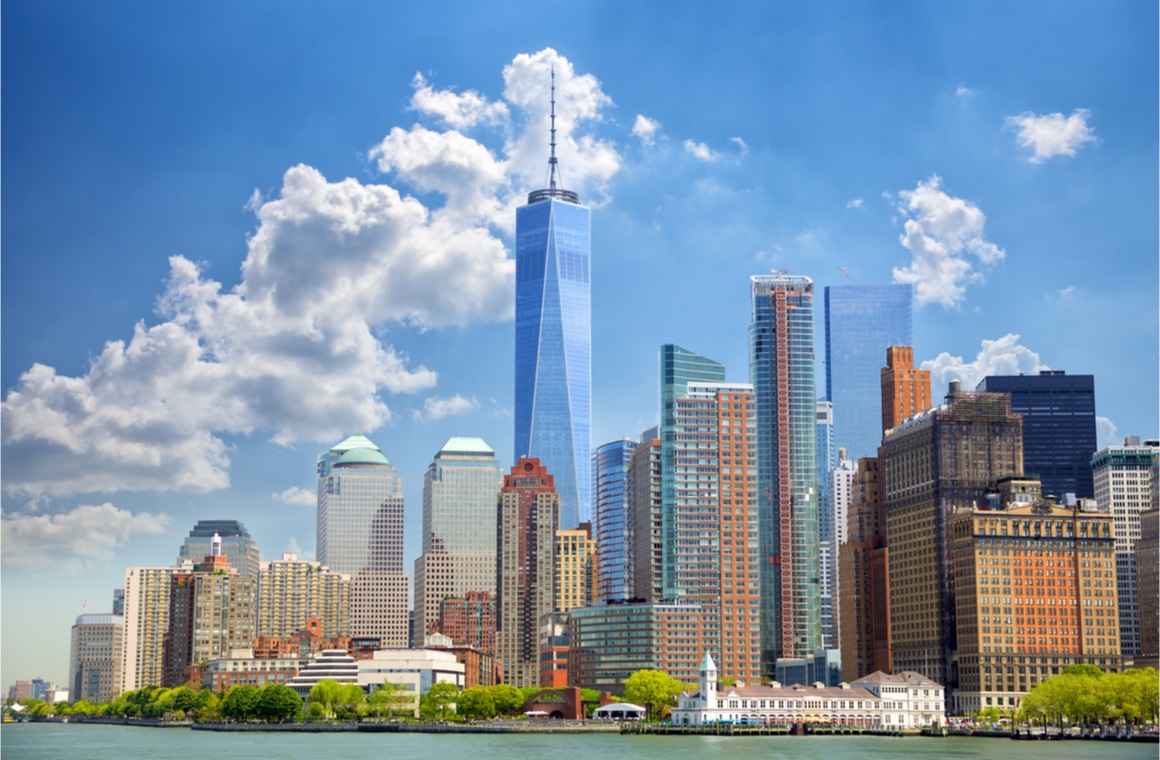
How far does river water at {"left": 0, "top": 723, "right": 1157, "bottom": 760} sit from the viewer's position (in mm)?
125438

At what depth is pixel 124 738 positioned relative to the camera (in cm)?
17912

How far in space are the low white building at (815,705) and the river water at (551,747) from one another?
1458 cm

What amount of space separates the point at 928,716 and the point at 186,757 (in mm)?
94286

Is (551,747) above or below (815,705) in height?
below

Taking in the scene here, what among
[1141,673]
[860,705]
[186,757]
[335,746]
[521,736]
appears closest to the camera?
[186,757]

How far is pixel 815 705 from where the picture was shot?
609 ft

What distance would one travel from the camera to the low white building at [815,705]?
184 metres

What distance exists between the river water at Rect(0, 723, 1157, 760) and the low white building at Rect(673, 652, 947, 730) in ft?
47.8

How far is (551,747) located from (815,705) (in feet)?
173

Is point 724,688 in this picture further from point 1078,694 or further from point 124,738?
point 124,738

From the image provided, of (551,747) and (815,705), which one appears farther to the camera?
(815,705)

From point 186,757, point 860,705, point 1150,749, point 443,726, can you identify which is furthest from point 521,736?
point 1150,749

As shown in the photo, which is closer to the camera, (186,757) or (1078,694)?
(186,757)

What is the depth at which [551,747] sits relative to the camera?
142000 millimetres
